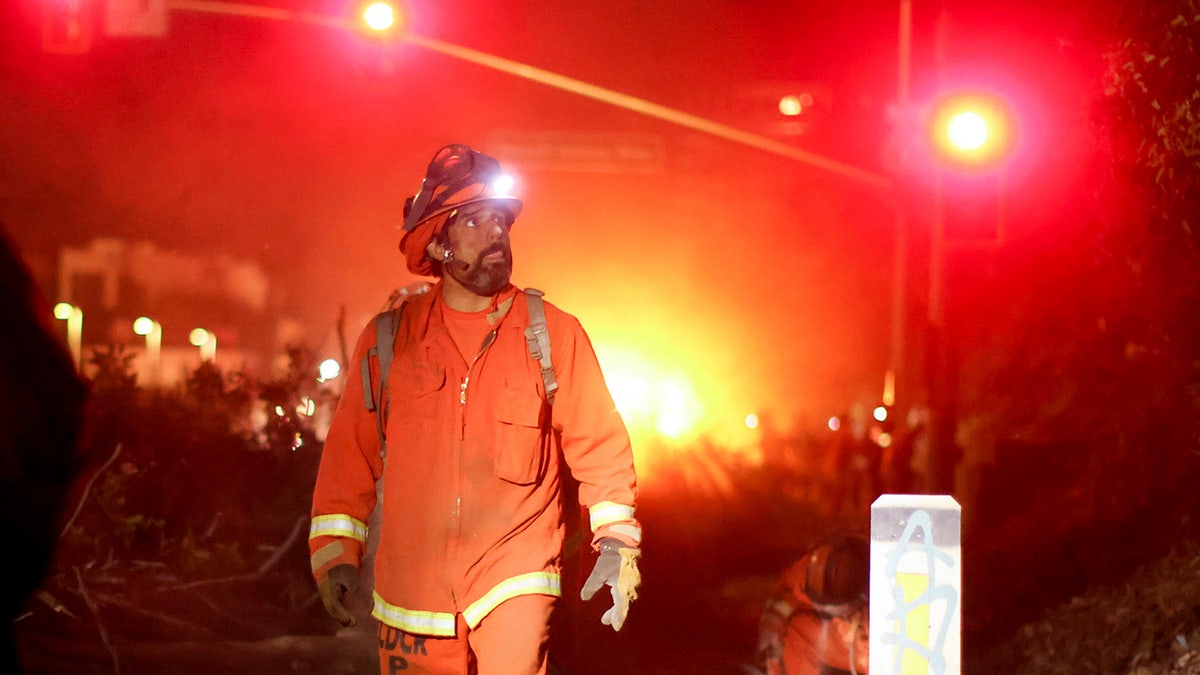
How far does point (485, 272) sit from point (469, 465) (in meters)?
0.67

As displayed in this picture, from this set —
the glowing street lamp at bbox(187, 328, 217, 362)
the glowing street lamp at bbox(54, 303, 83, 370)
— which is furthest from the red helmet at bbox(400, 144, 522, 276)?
the glowing street lamp at bbox(54, 303, 83, 370)

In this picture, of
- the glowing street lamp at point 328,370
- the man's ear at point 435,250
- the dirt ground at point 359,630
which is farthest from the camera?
the glowing street lamp at point 328,370

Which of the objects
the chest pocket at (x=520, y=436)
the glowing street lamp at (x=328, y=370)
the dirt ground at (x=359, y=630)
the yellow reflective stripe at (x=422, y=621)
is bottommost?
the dirt ground at (x=359, y=630)

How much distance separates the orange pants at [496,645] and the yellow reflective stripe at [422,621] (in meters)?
0.03

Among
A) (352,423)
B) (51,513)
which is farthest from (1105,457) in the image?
(51,513)

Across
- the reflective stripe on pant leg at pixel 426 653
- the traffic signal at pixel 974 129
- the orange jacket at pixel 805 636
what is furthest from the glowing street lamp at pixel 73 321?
the reflective stripe on pant leg at pixel 426 653

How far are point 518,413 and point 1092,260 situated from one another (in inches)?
198

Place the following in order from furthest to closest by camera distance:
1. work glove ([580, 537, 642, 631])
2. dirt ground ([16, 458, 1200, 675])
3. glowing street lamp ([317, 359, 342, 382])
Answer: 1. glowing street lamp ([317, 359, 342, 382])
2. dirt ground ([16, 458, 1200, 675])
3. work glove ([580, 537, 642, 631])

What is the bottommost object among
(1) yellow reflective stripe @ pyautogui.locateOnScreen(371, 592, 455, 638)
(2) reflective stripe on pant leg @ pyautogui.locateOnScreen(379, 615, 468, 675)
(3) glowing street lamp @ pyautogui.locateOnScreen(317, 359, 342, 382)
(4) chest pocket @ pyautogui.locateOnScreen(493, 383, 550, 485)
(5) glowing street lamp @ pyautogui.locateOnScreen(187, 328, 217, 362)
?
(2) reflective stripe on pant leg @ pyautogui.locateOnScreen(379, 615, 468, 675)

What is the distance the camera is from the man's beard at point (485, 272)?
4430mm

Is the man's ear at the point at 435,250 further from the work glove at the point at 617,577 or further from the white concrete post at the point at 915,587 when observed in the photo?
the white concrete post at the point at 915,587

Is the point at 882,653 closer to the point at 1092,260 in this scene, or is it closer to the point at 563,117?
the point at 1092,260

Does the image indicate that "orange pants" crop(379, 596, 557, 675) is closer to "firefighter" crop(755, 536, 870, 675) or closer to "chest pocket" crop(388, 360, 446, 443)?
"chest pocket" crop(388, 360, 446, 443)

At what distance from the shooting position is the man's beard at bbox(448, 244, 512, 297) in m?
4.43
